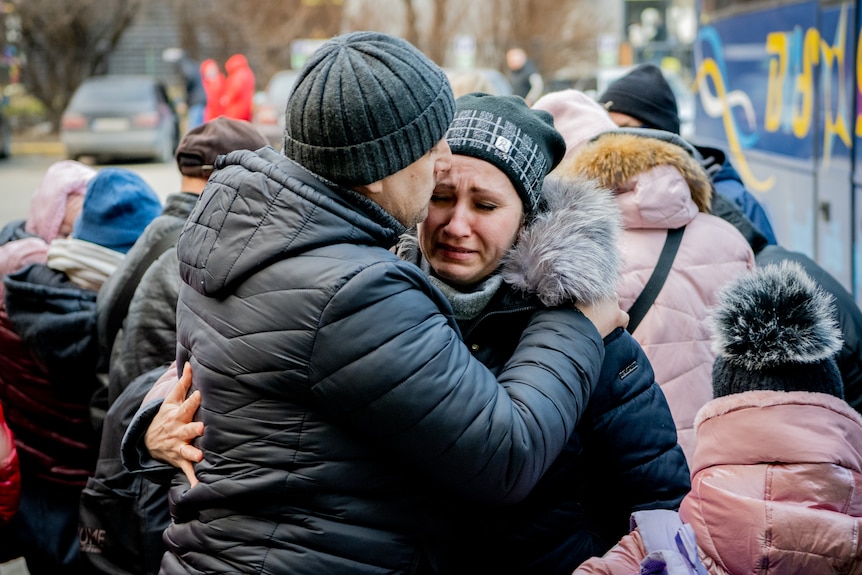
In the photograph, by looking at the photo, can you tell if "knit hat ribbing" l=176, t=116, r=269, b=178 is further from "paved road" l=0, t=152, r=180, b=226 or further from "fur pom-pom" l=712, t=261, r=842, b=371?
"paved road" l=0, t=152, r=180, b=226

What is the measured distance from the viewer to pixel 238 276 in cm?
187

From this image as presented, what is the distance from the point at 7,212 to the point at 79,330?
1240 centimetres

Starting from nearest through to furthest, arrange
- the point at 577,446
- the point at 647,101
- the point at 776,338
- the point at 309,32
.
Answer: the point at 776,338 → the point at 577,446 → the point at 647,101 → the point at 309,32

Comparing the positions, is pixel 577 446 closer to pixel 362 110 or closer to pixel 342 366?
pixel 342 366

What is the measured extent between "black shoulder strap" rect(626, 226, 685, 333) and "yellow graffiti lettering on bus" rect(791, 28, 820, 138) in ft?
11.7

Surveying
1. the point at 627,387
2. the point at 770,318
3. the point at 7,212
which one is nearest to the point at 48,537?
the point at 627,387

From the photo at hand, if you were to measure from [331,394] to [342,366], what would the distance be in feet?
0.19

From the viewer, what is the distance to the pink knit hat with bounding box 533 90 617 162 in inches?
149

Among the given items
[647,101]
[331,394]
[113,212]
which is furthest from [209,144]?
[331,394]

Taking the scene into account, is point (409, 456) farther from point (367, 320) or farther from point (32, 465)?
point (32, 465)

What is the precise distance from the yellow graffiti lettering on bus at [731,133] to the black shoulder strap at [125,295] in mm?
4978

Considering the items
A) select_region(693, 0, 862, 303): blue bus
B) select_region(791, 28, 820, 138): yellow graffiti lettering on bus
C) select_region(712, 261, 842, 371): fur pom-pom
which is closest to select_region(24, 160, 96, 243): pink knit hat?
select_region(712, 261, 842, 371): fur pom-pom

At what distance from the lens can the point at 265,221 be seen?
1.86 meters

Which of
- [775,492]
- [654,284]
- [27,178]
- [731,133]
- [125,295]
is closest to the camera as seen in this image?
[775,492]
